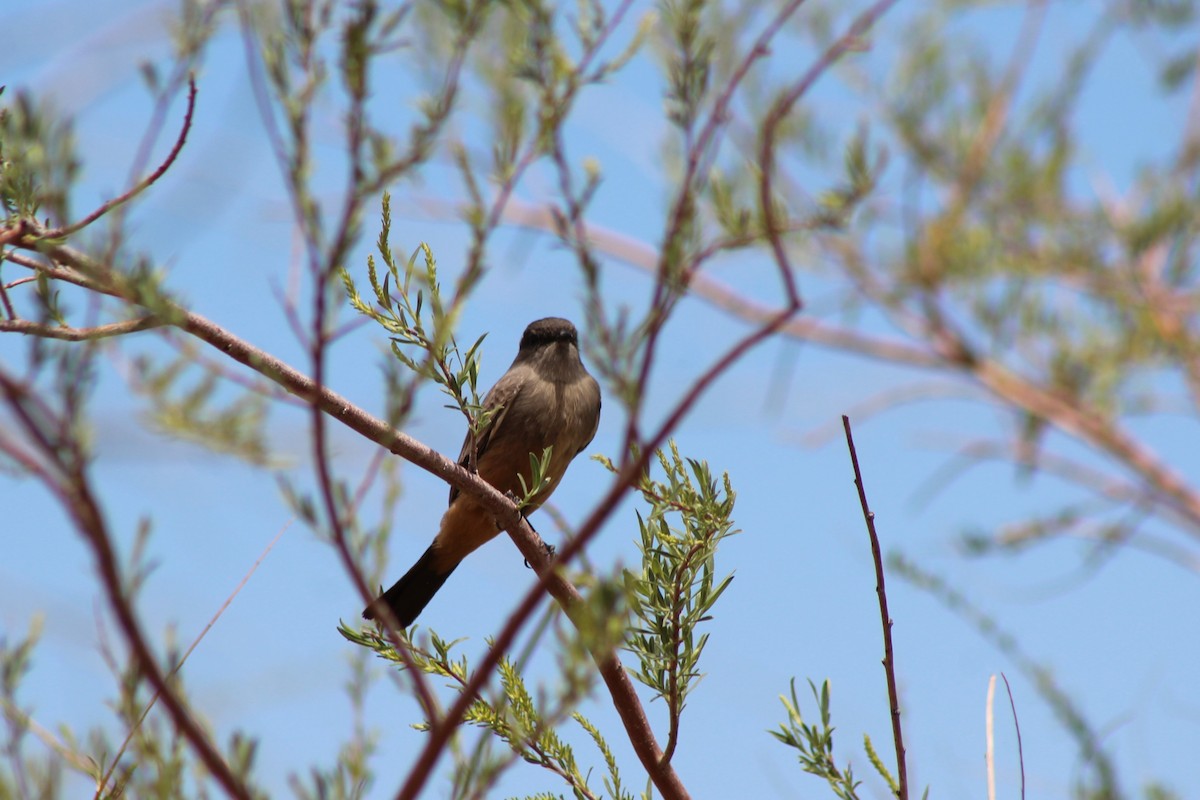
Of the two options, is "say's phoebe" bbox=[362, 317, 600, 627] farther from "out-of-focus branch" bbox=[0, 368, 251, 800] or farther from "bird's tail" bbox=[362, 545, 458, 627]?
"out-of-focus branch" bbox=[0, 368, 251, 800]

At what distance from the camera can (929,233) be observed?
24.1 feet

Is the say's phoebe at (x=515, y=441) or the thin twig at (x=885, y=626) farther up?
the say's phoebe at (x=515, y=441)

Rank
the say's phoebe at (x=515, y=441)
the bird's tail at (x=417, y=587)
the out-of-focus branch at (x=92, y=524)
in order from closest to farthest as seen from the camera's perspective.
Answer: the out-of-focus branch at (x=92, y=524) < the say's phoebe at (x=515, y=441) < the bird's tail at (x=417, y=587)

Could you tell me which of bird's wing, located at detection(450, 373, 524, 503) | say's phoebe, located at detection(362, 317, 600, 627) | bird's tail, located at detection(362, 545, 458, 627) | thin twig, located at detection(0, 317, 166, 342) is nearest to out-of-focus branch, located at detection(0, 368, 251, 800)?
thin twig, located at detection(0, 317, 166, 342)

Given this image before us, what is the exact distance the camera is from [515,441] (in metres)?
5.49

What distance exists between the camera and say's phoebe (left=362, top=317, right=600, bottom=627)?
5.48m

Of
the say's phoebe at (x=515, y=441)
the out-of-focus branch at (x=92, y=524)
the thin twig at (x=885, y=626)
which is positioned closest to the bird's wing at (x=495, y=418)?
the say's phoebe at (x=515, y=441)

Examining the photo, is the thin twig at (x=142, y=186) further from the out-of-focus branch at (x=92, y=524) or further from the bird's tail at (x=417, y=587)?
the bird's tail at (x=417, y=587)

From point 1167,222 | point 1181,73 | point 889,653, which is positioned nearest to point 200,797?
point 889,653

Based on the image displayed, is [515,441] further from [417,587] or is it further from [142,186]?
[142,186]

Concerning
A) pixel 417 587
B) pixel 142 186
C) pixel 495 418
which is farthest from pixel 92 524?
pixel 417 587

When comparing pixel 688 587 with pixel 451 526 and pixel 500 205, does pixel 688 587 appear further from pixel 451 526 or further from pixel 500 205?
pixel 451 526

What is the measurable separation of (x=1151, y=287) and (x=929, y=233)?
57.5 inches

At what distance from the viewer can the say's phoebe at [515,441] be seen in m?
5.48
